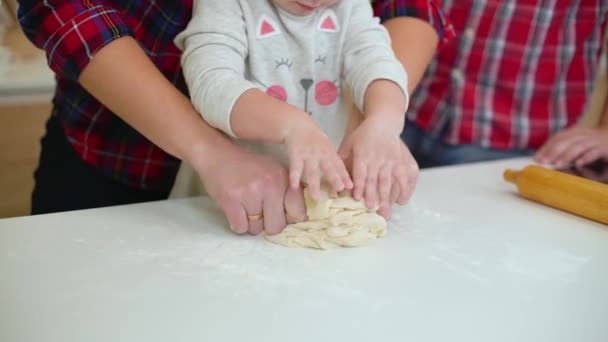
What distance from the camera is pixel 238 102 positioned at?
0.71m

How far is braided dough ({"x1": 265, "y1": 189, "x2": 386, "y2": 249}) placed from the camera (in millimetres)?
728

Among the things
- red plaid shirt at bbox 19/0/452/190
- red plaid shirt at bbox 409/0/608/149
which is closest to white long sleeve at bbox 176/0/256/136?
red plaid shirt at bbox 19/0/452/190

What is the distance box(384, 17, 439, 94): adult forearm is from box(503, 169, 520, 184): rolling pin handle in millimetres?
204

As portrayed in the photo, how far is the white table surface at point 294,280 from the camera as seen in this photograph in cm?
57

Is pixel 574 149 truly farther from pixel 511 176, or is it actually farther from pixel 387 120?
pixel 387 120

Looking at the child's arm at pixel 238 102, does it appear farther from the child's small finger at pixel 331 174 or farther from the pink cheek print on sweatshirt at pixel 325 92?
the pink cheek print on sweatshirt at pixel 325 92

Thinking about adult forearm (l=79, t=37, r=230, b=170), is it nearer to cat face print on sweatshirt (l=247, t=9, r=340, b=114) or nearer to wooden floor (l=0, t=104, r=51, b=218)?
cat face print on sweatshirt (l=247, t=9, r=340, b=114)

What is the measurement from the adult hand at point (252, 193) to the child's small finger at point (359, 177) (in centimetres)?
7

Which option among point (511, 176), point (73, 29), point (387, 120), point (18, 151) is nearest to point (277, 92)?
point (387, 120)

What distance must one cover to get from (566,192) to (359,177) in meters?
0.35

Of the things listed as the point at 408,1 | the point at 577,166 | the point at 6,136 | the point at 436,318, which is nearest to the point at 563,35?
the point at 577,166

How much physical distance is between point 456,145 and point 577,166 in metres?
0.26

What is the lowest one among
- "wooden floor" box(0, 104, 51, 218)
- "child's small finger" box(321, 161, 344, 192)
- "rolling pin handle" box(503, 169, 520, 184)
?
"wooden floor" box(0, 104, 51, 218)

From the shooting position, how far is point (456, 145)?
1345 millimetres
